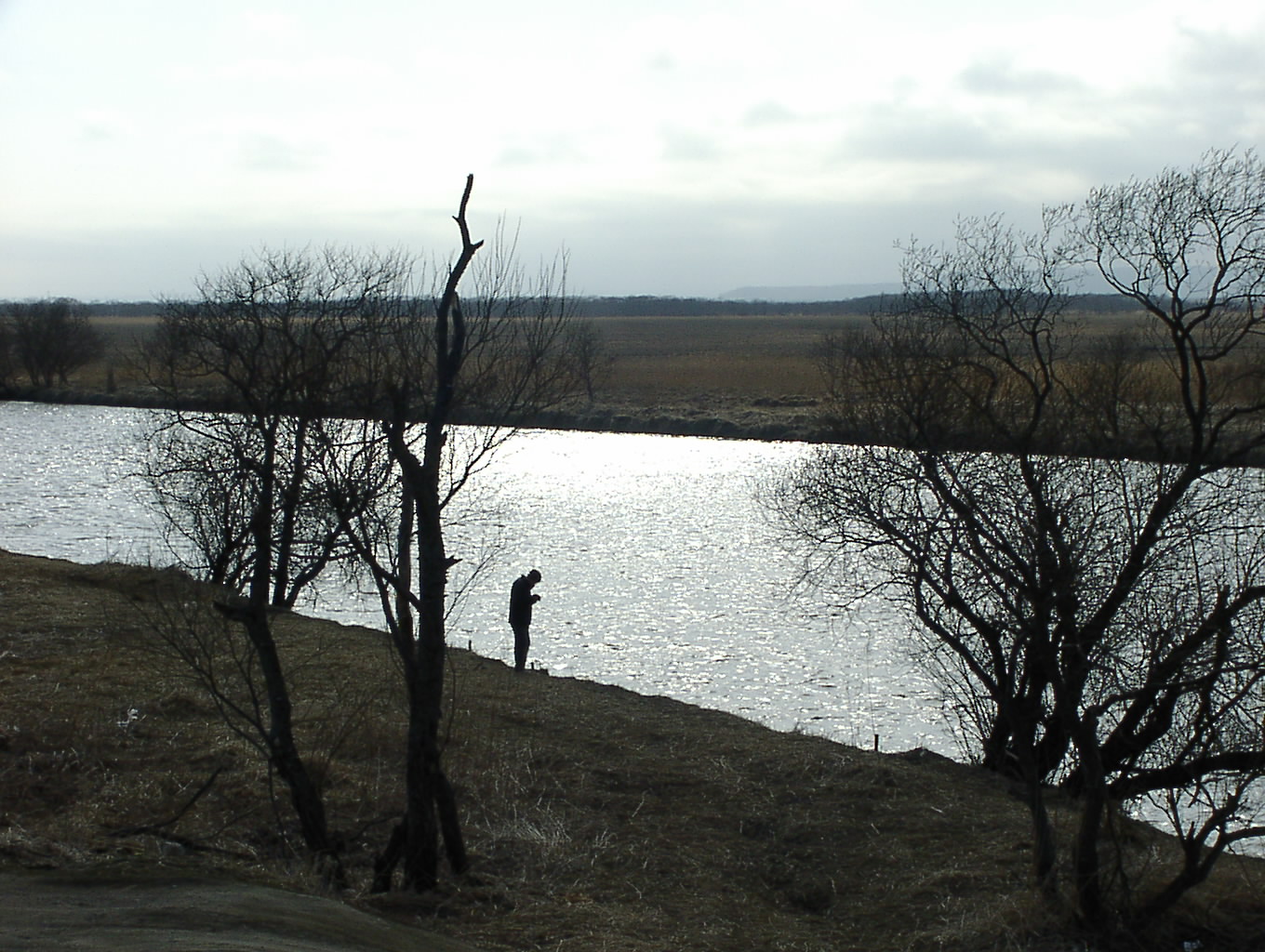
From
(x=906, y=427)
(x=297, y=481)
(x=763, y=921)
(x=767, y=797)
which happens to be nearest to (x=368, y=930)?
(x=763, y=921)

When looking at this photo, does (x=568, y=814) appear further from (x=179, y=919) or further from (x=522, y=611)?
(x=522, y=611)

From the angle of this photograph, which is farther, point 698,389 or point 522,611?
point 698,389

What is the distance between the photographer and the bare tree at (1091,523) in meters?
7.71

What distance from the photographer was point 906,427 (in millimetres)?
12453

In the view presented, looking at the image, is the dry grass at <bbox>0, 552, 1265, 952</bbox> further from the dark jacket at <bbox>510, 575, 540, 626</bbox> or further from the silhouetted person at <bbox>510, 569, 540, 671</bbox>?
the dark jacket at <bbox>510, 575, 540, 626</bbox>

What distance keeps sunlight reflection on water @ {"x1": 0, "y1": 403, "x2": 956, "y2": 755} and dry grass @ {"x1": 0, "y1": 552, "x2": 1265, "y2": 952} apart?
2.81m

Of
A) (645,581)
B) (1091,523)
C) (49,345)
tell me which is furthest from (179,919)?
(49,345)

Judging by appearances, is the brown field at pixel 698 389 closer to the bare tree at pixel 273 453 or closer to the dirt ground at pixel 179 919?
the bare tree at pixel 273 453

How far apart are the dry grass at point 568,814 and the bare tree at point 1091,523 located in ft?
2.82

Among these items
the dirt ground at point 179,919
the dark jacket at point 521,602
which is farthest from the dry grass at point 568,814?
the dark jacket at point 521,602

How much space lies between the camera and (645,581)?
22.8 metres

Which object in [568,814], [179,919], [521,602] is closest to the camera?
[179,919]

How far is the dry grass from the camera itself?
24.2 feet

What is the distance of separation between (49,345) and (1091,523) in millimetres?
60740
